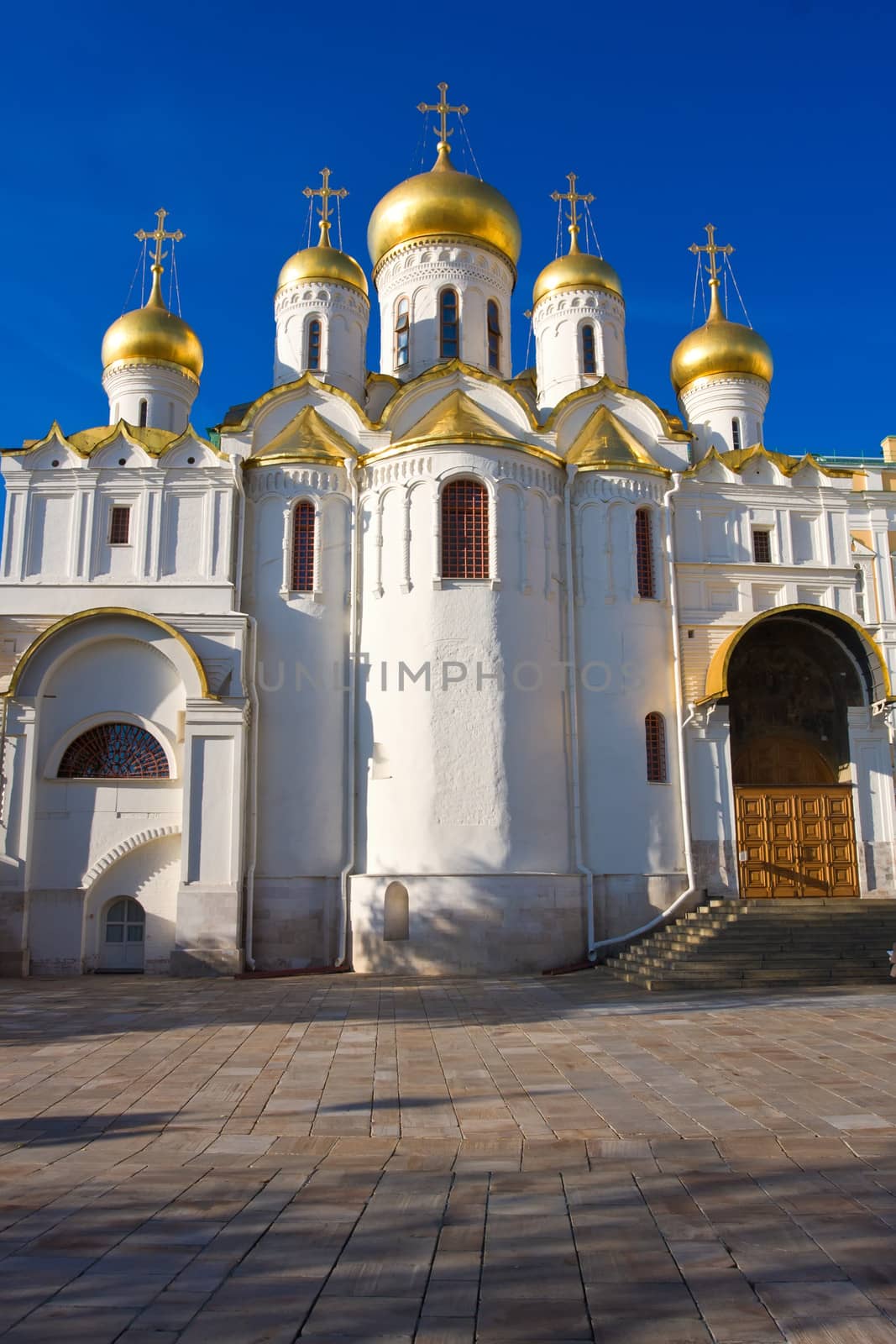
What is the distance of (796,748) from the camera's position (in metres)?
20.0

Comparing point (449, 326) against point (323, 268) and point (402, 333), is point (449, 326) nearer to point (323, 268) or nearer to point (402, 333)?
point (402, 333)

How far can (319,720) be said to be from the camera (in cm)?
1867

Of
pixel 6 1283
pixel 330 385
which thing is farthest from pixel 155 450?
pixel 6 1283

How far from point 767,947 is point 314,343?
48.1ft

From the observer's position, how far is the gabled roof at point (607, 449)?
19719 mm

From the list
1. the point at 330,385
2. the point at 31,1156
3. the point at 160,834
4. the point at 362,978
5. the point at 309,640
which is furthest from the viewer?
the point at 330,385

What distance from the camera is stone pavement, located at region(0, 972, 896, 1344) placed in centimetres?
387

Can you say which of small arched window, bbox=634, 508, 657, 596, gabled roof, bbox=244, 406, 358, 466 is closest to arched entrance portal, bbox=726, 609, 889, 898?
small arched window, bbox=634, 508, 657, 596

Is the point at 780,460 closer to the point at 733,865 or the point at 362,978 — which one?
the point at 733,865

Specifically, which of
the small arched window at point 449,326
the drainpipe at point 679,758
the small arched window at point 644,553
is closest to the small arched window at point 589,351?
the small arched window at point 449,326

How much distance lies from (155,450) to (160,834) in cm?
690

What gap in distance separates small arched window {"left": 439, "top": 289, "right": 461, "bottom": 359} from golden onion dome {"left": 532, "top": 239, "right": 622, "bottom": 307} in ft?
6.06

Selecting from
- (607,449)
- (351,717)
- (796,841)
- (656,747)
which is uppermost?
(607,449)

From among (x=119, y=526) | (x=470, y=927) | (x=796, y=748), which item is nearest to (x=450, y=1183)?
(x=470, y=927)
